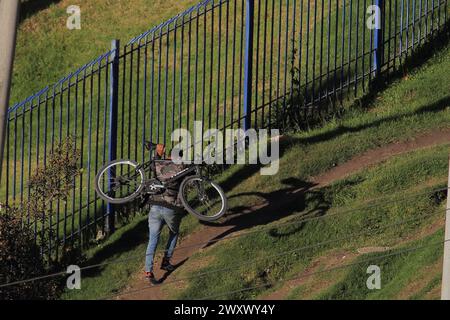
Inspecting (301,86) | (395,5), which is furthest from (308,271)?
(395,5)

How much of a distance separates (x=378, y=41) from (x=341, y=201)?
391cm

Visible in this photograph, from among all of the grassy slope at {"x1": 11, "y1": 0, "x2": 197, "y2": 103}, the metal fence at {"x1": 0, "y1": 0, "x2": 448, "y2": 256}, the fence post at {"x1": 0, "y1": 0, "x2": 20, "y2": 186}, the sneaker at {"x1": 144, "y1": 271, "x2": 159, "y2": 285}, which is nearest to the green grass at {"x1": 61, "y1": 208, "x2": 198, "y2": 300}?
the sneaker at {"x1": 144, "y1": 271, "x2": 159, "y2": 285}

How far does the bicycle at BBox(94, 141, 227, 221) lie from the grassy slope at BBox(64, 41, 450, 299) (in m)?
0.28

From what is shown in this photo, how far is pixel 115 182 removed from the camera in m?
15.8

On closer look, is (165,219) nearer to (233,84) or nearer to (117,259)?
(117,259)

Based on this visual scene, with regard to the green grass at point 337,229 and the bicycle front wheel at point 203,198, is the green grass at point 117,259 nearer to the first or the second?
the bicycle front wheel at point 203,198

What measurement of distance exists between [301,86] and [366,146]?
2.00 meters

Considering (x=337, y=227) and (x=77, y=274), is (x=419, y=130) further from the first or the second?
(x=77, y=274)

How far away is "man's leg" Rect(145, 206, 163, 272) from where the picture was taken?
14.9m

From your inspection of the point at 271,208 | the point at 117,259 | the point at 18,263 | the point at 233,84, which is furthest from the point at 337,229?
the point at 18,263

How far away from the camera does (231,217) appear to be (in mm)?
16109

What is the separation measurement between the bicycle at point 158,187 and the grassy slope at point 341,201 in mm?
279

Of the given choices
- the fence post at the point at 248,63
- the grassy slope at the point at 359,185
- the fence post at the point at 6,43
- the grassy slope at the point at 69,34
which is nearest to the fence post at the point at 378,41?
the grassy slope at the point at 359,185

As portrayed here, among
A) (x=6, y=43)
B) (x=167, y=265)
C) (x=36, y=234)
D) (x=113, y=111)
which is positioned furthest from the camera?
(x=113, y=111)
